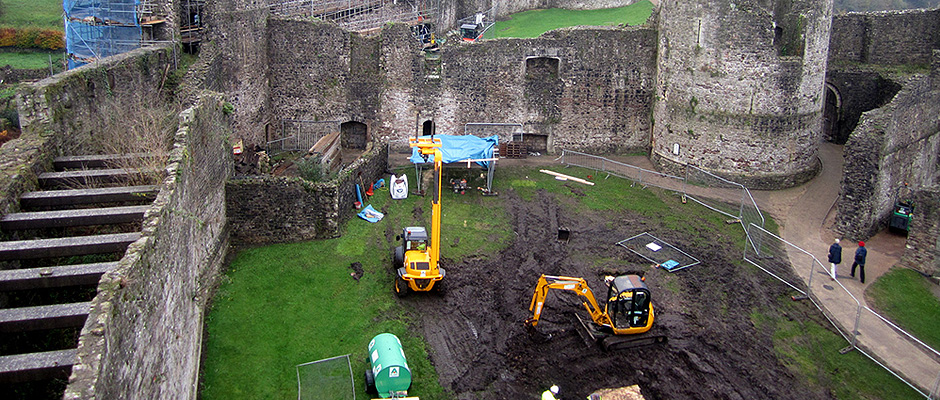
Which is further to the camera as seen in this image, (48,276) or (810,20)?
(810,20)

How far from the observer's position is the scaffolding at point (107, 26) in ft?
66.0

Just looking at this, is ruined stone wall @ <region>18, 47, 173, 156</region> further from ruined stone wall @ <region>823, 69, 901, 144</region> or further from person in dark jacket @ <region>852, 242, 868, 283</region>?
ruined stone wall @ <region>823, 69, 901, 144</region>

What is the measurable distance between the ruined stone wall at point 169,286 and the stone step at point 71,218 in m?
0.70

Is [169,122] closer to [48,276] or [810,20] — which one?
[48,276]

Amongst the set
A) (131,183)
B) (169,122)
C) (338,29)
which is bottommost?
(131,183)

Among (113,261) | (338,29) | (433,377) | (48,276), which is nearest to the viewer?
(48,276)

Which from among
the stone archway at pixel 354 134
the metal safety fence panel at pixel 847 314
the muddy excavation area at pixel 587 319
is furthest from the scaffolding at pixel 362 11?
the metal safety fence panel at pixel 847 314

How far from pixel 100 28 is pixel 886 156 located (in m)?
21.5

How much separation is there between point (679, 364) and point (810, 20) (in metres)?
13.2

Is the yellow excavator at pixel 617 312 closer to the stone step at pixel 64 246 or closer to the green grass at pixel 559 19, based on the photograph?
the stone step at pixel 64 246

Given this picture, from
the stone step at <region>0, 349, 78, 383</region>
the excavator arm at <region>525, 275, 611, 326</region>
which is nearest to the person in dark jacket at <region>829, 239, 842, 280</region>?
the excavator arm at <region>525, 275, 611, 326</region>

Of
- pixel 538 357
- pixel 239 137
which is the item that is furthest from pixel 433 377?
pixel 239 137

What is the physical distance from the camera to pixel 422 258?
16.2 meters

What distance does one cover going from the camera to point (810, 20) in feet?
72.6
